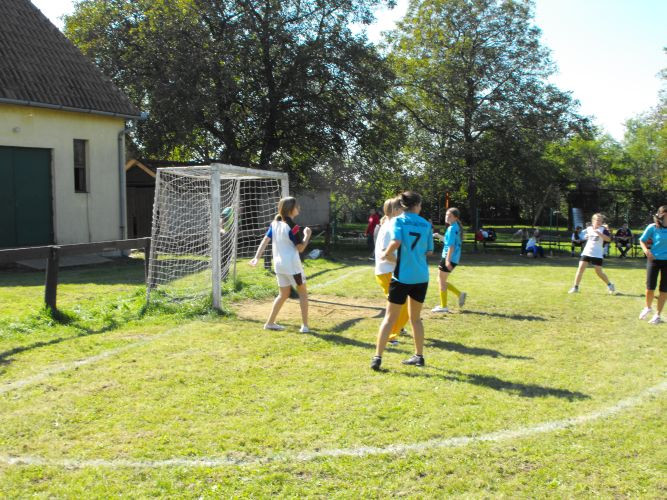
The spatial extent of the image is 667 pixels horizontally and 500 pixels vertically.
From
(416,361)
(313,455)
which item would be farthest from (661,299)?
(313,455)

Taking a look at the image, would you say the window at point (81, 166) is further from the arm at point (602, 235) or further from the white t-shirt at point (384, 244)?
the arm at point (602, 235)

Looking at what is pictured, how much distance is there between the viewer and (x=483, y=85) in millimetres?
28547

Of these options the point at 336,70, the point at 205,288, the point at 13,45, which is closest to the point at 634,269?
the point at 336,70

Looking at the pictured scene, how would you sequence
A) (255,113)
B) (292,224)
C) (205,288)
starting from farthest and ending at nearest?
(255,113), (205,288), (292,224)

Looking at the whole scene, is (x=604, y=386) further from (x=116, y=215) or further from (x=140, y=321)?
(x=116, y=215)

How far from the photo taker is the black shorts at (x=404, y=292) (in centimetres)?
673

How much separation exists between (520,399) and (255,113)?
19.5 m

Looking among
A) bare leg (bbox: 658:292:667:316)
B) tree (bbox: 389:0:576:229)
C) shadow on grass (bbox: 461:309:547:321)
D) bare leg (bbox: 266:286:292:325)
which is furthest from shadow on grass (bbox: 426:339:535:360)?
tree (bbox: 389:0:576:229)

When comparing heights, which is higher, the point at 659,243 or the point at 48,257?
the point at 659,243

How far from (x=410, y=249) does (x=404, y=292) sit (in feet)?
1.54

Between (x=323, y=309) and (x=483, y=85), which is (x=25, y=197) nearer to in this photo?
(x=323, y=309)

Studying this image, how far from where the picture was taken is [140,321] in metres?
9.08

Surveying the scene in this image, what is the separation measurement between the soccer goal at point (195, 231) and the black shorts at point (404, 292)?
155 inches

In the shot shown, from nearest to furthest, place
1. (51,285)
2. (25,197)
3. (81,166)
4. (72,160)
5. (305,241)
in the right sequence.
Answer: (305,241)
(51,285)
(25,197)
(72,160)
(81,166)
